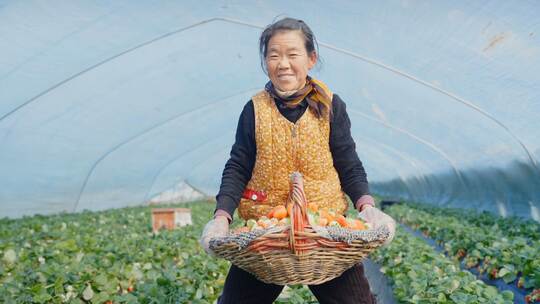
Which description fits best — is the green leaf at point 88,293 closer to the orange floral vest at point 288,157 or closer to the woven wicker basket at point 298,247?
the orange floral vest at point 288,157

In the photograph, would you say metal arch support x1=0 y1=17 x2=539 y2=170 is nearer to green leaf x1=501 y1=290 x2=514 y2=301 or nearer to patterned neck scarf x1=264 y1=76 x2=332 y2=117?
green leaf x1=501 y1=290 x2=514 y2=301

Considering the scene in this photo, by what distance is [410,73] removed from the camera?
8.61m

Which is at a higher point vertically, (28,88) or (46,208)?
(28,88)

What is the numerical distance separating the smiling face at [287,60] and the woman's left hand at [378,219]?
1.67 feet

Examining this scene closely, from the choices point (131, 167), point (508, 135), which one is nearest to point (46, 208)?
point (131, 167)

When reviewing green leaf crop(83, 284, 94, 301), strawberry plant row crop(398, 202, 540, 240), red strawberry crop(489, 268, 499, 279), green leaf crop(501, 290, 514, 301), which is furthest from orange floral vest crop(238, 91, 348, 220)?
strawberry plant row crop(398, 202, 540, 240)

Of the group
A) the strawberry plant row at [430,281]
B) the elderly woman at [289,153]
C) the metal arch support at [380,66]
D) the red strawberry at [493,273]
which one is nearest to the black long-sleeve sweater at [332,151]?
the elderly woman at [289,153]

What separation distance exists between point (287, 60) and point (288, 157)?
34 centimetres

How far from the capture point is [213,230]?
193 cm

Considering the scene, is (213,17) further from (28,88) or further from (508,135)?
(508,135)

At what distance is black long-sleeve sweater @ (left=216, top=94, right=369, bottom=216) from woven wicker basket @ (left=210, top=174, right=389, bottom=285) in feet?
1.31

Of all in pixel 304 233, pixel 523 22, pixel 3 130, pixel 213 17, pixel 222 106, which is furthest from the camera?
pixel 222 106

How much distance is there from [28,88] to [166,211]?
2945mm

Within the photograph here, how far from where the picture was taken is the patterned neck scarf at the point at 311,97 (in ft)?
7.11
